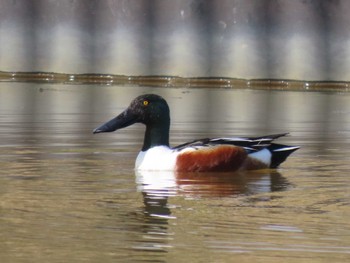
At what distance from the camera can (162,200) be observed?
8695mm

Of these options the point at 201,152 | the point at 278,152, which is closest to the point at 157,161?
the point at 201,152

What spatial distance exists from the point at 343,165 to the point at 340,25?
12087 millimetres

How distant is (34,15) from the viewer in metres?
23.7

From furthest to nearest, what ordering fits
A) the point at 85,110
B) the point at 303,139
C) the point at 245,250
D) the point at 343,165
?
the point at 85,110
the point at 303,139
the point at 343,165
the point at 245,250

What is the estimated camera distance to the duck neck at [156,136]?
10508mm

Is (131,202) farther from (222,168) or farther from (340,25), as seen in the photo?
(340,25)

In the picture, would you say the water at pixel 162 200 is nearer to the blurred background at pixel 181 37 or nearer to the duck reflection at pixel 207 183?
the duck reflection at pixel 207 183

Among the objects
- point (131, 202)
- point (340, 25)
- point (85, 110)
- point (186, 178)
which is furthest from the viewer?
point (340, 25)

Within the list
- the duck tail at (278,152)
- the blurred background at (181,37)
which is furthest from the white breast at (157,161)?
the blurred background at (181,37)

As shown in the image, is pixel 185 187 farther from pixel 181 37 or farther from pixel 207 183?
pixel 181 37

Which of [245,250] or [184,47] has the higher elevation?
[184,47]

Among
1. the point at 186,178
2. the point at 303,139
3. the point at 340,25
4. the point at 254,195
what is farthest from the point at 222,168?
the point at 340,25

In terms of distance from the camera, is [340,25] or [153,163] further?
[340,25]

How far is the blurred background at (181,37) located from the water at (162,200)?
278 inches
